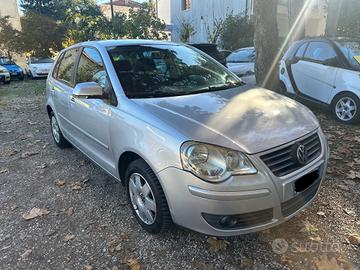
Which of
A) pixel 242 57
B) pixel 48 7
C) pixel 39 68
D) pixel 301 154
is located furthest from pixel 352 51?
pixel 48 7

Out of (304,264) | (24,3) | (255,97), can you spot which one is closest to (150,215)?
(304,264)

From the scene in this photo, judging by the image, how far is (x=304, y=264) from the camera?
7.89 feet

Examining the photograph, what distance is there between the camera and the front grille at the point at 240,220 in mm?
2250

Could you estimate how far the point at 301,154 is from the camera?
240cm

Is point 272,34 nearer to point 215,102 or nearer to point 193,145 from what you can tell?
point 215,102

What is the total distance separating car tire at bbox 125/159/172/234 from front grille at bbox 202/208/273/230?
403mm

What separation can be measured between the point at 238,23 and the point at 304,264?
1739cm

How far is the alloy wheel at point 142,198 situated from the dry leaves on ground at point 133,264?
0.34 m

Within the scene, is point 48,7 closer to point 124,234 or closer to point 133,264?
point 124,234

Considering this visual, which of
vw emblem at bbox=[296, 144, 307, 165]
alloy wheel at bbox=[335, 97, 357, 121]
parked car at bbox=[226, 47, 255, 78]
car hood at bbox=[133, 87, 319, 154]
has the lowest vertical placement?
alloy wheel at bbox=[335, 97, 357, 121]

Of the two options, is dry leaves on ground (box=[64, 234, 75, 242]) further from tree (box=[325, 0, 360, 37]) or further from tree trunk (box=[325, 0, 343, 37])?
tree (box=[325, 0, 360, 37])

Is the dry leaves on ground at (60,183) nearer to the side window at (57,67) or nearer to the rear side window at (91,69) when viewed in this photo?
the rear side window at (91,69)

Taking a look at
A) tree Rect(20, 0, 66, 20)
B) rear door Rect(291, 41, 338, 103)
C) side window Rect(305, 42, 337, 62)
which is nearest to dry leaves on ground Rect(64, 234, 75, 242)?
rear door Rect(291, 41, 338, 103)

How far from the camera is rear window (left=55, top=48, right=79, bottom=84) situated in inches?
161
